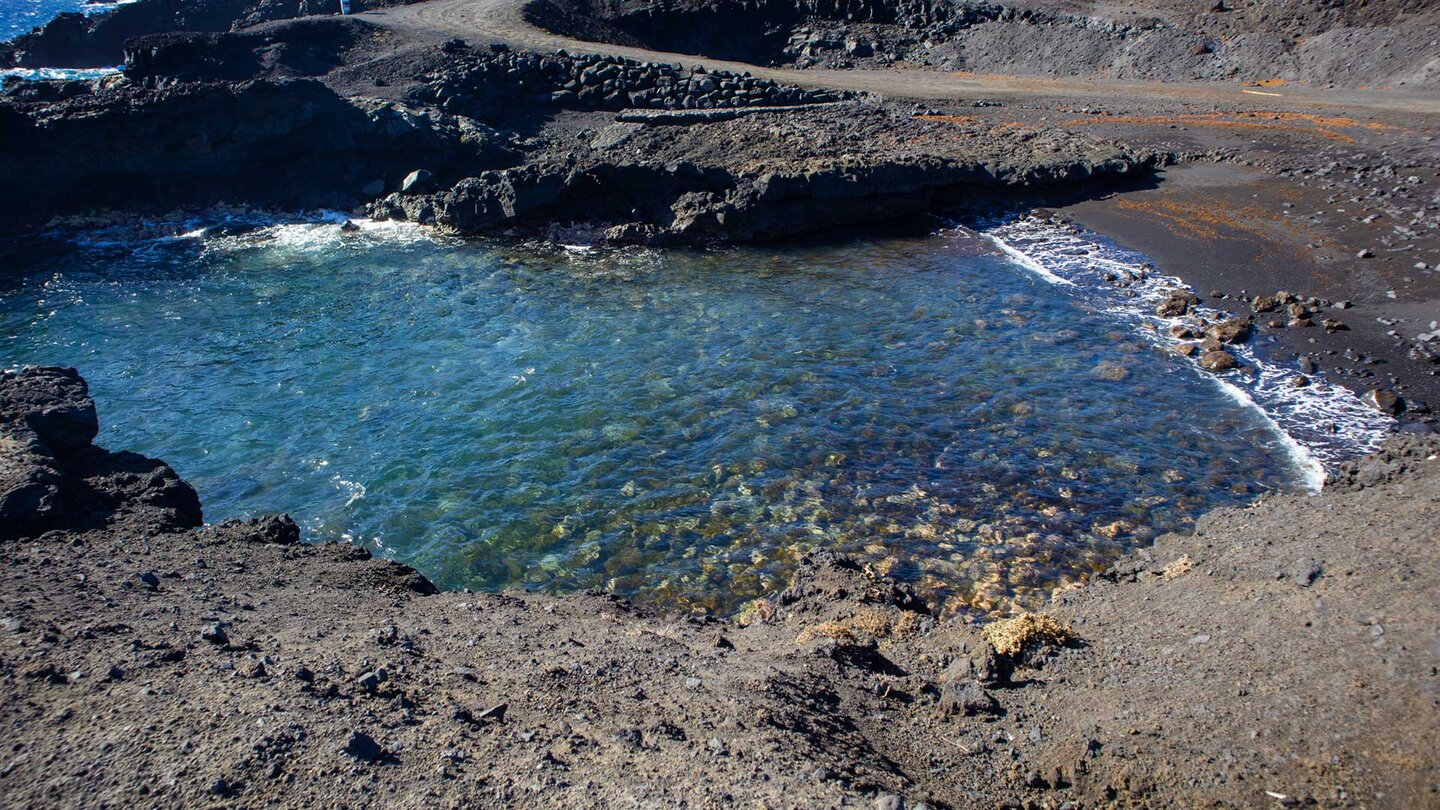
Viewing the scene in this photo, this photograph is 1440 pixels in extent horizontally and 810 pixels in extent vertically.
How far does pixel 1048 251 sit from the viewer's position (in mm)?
21688

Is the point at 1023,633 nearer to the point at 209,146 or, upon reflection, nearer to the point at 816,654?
the point at 816,654

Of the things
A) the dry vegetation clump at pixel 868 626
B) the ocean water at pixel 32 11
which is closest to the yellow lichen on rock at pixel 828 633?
the dry vegetation clump at pixel 868 626

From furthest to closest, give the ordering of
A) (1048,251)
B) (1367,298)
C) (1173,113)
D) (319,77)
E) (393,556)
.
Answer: (319,77) → (1173,113) → (1048,251) → (1367,298) → (393,556)

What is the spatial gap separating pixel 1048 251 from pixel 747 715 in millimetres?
18181

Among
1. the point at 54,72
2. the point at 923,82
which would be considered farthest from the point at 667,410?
the point at 54,72

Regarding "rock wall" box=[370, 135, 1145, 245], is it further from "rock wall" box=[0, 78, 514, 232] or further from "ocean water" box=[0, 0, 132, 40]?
"ocean water" box=[0, 0, 132, 40]

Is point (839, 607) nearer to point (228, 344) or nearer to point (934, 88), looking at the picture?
point (228, 344)

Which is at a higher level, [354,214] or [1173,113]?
[1173,113]

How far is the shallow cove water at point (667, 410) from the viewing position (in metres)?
11.4

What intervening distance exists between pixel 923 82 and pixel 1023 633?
31.3 m

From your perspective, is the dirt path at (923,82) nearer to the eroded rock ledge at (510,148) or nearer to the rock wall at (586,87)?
the rock wall at (586,87)

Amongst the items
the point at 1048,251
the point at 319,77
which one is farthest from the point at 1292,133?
the point at 319,77

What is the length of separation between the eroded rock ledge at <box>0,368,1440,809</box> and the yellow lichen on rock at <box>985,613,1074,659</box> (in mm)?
37

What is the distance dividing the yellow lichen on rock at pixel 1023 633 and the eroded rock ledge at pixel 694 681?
0.04 meters
